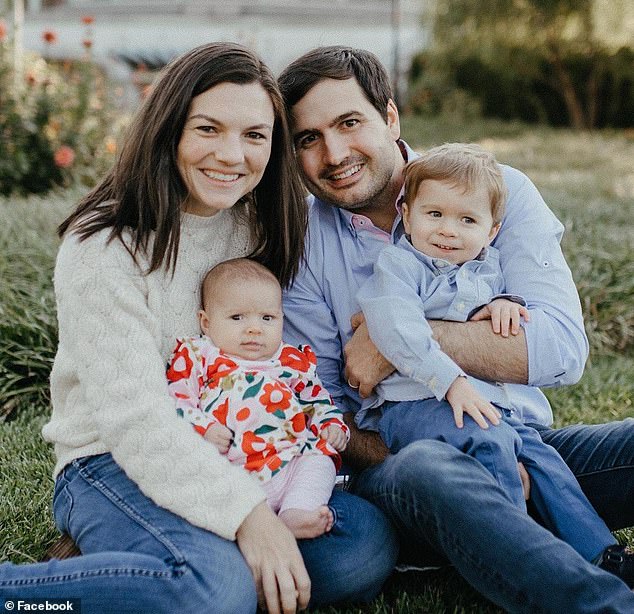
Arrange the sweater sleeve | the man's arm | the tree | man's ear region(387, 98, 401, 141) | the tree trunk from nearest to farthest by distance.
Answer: the sweater sleeve, the man's arm, man's ear region(387, 98, 401, 141), the tree, the tree trunk

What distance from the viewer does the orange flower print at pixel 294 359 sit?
2.69 m

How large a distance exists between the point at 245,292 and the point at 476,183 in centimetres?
78

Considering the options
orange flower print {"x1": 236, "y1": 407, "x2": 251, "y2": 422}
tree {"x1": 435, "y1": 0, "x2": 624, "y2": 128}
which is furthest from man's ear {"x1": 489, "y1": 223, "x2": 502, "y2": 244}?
tree {"x1": 435, "y1": 0, "x2": 624, "y2": 128}

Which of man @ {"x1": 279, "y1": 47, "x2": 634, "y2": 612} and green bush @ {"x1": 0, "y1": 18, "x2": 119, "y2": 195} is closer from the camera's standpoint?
man @ {"x1": 279, "y1": 47, "x2": 634, "y2": 612}

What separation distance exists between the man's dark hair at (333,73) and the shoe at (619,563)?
1600 millimetres

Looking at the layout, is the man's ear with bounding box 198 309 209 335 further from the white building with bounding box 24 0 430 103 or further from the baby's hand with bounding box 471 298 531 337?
the white building with bounding box 24 0 430 103

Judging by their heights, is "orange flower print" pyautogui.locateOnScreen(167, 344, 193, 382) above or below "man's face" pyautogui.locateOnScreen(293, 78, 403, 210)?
below

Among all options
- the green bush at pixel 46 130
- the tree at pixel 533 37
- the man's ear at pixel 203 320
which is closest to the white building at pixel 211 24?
the tree at pixel 533 37

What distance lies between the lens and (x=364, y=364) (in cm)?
275

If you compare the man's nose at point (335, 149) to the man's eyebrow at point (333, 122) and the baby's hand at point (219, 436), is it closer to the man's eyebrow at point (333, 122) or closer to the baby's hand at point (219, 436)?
the man's eyebrow at point (333, 122)

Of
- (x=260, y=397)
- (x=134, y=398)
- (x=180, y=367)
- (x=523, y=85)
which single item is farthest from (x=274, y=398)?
(x=523, y=85)

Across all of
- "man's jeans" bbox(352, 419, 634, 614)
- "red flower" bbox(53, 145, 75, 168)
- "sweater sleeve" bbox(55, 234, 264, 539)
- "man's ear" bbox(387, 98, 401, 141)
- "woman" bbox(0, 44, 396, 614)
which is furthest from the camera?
"red flower" bbox(53, 145, 75, 168)

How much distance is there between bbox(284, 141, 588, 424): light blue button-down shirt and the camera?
281cm

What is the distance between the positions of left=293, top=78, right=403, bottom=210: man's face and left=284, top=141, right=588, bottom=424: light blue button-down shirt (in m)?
0.10
